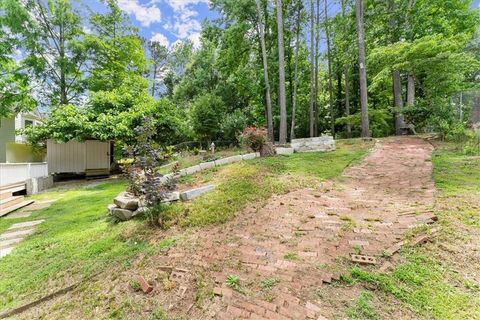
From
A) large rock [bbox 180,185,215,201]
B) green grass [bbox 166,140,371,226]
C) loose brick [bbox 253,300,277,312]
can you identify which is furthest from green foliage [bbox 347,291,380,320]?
large rock [bbox 180,185,215,201]

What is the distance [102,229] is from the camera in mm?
4270

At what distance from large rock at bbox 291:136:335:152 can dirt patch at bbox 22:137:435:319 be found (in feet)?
15.8

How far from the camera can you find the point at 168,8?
49.3ft

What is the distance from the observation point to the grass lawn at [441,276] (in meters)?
1.90

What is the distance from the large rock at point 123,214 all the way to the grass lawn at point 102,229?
0.71 feet

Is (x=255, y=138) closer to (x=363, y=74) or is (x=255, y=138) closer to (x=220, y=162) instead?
(x=220, y=162)

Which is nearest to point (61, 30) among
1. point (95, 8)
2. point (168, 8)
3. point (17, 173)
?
point (95, 8)

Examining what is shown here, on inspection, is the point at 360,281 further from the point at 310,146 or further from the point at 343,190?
the point at 310,146

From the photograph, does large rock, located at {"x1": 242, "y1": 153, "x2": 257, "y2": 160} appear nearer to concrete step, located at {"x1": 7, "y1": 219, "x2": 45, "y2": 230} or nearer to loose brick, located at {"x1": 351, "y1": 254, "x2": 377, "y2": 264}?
concrete step, located at {"x1": 7, "y1": 219, "x2": 45, "y2": 230}

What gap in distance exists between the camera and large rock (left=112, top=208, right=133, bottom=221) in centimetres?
443

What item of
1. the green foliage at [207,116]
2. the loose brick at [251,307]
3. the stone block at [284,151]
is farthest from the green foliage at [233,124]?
the loose brick at [251,307]

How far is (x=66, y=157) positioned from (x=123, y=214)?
30.4ft

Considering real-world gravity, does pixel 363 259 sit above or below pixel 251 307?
above

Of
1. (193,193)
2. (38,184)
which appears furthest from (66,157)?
(193,193)
